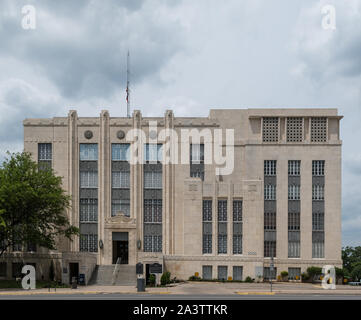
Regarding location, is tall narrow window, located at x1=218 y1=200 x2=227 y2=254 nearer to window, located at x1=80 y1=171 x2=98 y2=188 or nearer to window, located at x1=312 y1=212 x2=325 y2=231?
window, located at x1=312 y1=212 x2=325 y2=231

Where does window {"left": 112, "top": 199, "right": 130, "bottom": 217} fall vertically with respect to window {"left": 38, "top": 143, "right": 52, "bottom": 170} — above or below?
below

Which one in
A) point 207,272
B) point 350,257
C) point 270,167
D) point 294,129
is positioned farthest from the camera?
point 350,257

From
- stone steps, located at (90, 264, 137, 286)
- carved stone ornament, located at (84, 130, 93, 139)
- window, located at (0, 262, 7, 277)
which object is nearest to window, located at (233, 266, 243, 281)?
stone steps, located at (90, 264, 137, 286)

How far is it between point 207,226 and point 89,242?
15264 mm

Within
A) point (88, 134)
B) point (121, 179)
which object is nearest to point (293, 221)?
point (121, 179)

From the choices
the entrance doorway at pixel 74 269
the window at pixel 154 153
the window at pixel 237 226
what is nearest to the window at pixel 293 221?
the window at pixel 237 226

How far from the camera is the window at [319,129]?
6531 centimetres

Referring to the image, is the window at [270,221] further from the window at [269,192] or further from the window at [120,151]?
the window at [120,151]

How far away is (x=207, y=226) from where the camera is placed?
209 ft

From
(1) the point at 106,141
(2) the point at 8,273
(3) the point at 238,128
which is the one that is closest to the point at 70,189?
(1) the point at 106,141

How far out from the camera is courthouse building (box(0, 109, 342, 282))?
6334cm

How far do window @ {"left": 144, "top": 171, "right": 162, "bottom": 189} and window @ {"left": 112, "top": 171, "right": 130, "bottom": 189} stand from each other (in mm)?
2325

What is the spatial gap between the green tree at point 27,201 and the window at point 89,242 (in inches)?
305

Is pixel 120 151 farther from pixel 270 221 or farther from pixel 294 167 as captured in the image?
pixel 294 167
